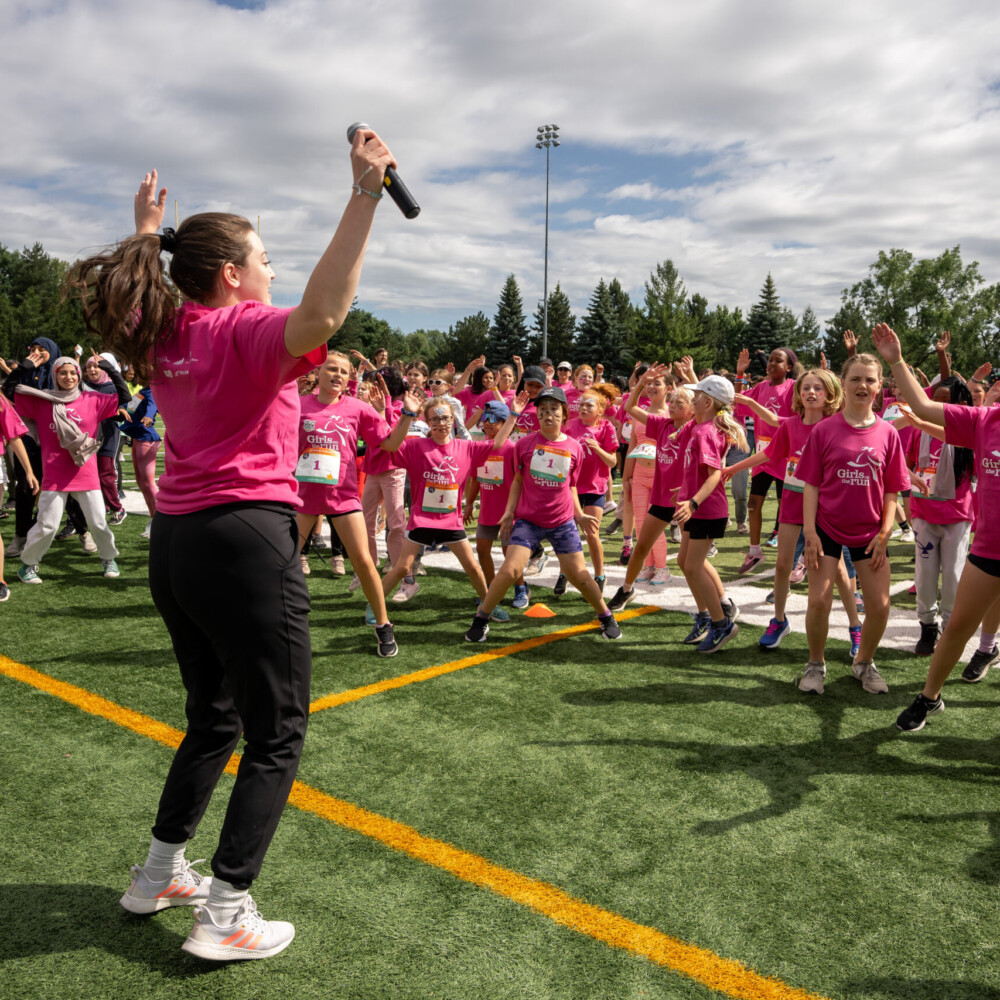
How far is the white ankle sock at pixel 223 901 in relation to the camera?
8.19ft

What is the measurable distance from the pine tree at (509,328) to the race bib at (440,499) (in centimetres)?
7545

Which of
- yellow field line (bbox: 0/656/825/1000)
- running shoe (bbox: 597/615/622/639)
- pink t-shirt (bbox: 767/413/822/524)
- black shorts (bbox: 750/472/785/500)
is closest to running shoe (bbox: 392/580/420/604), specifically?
running shoe (bbox: 597/615/622/639)

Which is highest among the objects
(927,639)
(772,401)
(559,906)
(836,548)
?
(772,401)

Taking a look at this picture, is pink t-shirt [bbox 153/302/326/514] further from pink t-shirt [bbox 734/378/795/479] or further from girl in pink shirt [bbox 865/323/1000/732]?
pink t-shirt [bbox 734/378/795/479]

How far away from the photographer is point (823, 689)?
5.25 m

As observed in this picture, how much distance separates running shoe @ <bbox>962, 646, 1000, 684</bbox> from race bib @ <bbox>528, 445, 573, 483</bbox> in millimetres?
2982

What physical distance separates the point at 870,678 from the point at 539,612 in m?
2.70

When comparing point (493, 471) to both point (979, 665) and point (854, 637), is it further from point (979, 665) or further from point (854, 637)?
point (979, 665)

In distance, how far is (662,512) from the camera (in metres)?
6.73

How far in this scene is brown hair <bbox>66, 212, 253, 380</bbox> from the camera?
7.39 ft

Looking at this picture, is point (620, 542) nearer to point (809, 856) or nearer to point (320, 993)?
point (809, 856)

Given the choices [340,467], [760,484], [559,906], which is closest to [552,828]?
[559,906]

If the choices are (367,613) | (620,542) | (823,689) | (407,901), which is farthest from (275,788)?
(620,542)

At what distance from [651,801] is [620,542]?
7451mm
